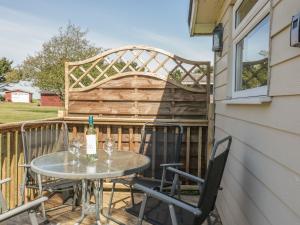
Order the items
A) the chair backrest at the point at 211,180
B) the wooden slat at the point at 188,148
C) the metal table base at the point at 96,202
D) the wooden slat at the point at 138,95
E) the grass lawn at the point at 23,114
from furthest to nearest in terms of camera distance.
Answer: the grass lawn at the point at 23,114 < the wooden slat at the point at 138,95 < the wooden slat at the point at 188,148 < the metal table base at the point at 96,202 < the chair backrest at the point at 211,180

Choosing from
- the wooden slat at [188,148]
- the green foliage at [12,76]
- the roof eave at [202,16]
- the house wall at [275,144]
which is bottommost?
the wooden slat at [188,148]

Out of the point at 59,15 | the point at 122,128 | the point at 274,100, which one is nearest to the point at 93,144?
the point at 274,100

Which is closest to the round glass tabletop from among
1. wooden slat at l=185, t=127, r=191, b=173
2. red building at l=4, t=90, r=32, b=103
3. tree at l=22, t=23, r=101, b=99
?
wooden slat at l=185, t=127, r=191, b=173

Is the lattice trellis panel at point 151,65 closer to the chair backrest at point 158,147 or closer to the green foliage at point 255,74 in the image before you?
the chair backrest at point 158,147

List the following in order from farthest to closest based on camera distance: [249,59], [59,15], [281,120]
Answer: [59,15] < [249,59] < [281,120]

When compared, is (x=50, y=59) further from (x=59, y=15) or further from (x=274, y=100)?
(x=274, y=100)

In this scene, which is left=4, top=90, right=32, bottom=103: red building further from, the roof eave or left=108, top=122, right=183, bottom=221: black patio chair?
left=108, top=122, right=183, bottom=221: black patio chair

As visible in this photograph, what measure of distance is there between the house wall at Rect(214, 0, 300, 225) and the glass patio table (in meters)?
0.81

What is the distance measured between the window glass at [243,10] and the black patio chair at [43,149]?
2.22 meters

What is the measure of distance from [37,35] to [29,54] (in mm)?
2056

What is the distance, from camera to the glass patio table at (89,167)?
220cm

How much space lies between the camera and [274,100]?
5.03 feet

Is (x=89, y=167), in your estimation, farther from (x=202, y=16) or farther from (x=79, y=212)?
(x=202, y=16)

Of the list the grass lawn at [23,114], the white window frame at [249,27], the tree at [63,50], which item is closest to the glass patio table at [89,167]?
the white window frame at [249,27]
